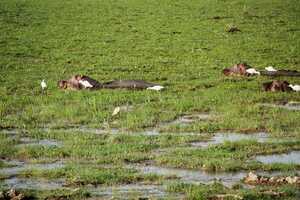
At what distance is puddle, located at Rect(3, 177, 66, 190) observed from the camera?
30.9 ft

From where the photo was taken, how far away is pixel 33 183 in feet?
31.5

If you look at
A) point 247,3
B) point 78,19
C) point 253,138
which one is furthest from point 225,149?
point 247,3

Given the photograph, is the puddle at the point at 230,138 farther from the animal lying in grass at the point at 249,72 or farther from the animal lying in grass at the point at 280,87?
the animal lying in grass at the point at 249,72

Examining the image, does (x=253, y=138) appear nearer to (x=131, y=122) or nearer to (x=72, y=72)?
(x=131, y=122)

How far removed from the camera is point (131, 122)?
1283 centimetres

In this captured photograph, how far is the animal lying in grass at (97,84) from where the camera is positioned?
15.7 m

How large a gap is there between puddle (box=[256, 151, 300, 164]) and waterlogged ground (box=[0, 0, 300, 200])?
0.02m

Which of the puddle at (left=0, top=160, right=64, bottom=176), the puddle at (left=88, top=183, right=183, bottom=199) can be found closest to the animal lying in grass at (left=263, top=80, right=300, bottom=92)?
the puddle at (left=0, top=160, right=64, bottom=176)

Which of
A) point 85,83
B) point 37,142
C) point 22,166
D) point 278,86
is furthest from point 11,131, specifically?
point 278,86

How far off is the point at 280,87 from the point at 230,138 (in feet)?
13.3

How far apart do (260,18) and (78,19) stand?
8.19m

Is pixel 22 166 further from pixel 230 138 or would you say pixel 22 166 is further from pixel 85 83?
pixel 85 83

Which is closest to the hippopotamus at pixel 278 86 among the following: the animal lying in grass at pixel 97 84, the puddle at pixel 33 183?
the animal lying in grass at pixel 97 84

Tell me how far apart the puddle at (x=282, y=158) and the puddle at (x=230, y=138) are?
827 mm
